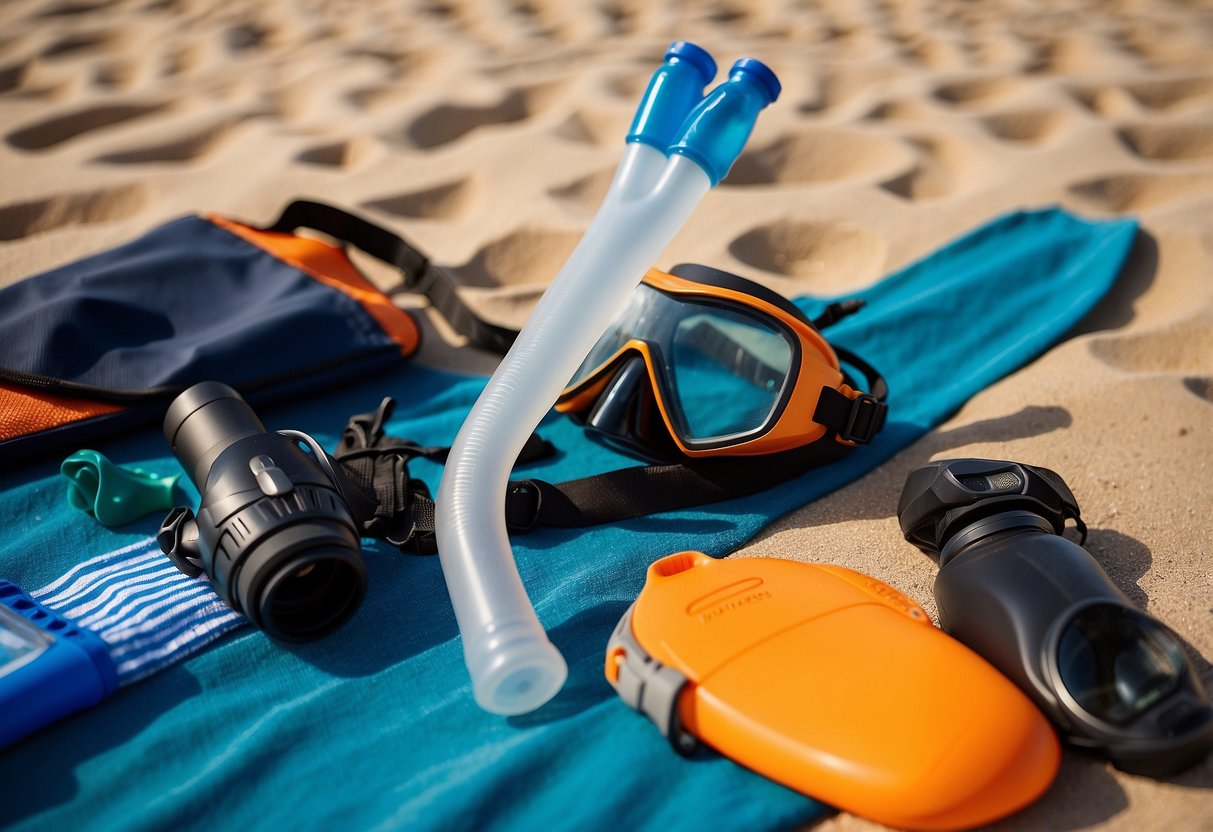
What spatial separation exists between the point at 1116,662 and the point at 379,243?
1965 mm

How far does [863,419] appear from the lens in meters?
1.79

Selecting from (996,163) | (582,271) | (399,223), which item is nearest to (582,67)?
(399,223)

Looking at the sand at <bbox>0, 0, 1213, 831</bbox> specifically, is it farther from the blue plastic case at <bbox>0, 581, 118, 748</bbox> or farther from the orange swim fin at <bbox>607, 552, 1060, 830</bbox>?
the blue plastic case at <bbox>0, 581, 118, 748</bbox>

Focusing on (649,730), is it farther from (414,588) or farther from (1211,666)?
(1211,666)

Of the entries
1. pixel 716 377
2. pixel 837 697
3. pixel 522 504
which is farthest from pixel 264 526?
pixel 716 377

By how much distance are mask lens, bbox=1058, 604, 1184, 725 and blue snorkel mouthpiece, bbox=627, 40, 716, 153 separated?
97cm

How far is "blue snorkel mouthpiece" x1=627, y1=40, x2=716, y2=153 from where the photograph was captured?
5.39 ft

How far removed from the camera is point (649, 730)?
128cm

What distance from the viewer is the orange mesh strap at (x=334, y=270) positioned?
2.23m

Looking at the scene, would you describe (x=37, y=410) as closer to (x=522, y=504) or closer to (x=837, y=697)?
(x=522, y=504)

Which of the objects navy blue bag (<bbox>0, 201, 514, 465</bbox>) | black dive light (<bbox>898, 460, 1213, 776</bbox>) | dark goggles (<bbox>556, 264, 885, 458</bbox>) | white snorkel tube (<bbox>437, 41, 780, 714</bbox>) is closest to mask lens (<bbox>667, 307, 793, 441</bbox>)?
dark goggles (<bbox>556, 264, 885, 458</bbox>)

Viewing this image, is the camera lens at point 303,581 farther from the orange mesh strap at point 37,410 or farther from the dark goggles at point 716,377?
the orange mesh strap at point 37,410

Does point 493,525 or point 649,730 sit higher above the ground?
point 493,525

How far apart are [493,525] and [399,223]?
1.71 metres
